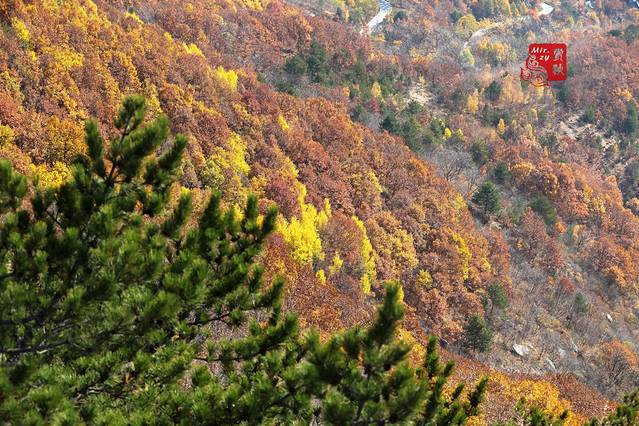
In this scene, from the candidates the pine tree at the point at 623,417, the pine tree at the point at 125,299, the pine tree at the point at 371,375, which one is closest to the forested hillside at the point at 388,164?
the pine tree at the point at 125,299

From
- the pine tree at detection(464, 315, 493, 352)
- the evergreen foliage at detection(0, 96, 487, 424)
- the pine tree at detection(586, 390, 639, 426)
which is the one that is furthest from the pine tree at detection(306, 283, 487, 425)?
the pine tree at detection(464, 315, 493, 352)

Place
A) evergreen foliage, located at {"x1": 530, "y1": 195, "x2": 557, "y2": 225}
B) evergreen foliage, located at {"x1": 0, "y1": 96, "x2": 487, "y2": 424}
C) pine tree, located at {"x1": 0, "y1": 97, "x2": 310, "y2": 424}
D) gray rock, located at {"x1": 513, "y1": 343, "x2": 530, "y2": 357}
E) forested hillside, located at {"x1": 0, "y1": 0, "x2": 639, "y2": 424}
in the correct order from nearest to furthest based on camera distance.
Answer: evergreen foliage, located at {"x1": 0, "y1": 96, "x2": 487, "y2": 424} < pine tree, located at {"x1": 0, "y1": 97, "x2": 310, "y2": 424} < forested hillside, located at {"x1": 0, "y1": 0, "x2": 639, "y2": 424} < gray rock, located at {"x1": 513, "y1": 343, "x2": 530, "y2": 357} < evergreen foliage, located at {"x1": 530, "y1": 195, "x2": 557, "y2": 225}

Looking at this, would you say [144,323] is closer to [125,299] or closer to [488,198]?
[125,299]

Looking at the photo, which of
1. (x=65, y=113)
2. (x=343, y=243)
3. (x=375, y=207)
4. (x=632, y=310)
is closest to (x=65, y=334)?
(x=65, y=113)

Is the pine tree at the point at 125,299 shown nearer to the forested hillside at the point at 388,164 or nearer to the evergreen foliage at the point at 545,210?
the forested hillside at the point at 388,164

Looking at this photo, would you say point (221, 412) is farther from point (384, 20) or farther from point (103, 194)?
point (384, 20)

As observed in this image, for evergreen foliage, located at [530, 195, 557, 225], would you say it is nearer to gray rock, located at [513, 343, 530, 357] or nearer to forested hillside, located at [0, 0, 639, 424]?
forested hillside, located at [0, 0, 639, 424]

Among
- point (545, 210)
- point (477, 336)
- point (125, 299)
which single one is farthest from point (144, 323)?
point (545, 210)
